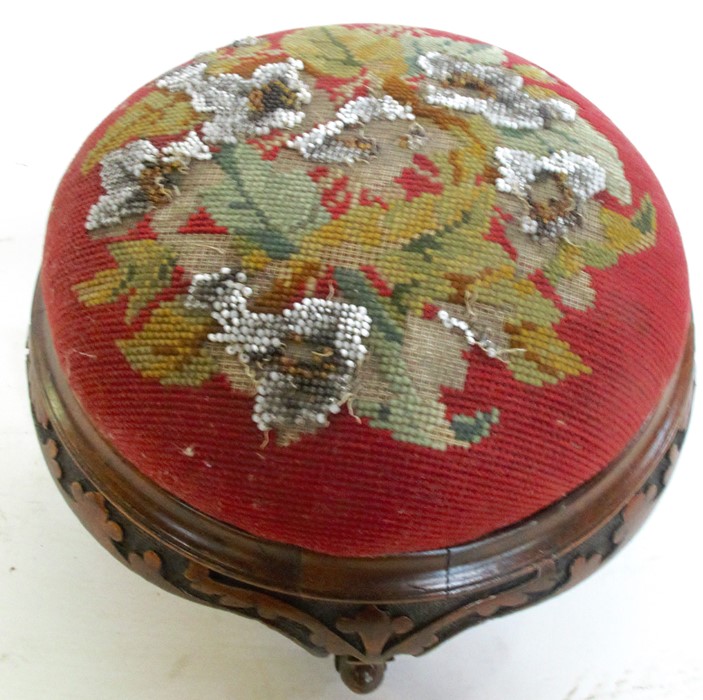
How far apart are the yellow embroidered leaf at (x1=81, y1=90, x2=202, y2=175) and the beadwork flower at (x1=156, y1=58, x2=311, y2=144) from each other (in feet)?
0.04

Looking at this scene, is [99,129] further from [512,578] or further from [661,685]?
[661,685]

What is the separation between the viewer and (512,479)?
667 mm

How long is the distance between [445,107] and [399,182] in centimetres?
11

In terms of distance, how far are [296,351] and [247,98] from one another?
0.91 ft

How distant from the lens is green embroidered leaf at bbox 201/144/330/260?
27.3 inches

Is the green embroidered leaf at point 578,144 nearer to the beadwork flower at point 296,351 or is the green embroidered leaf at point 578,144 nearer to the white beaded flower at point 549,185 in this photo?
the white beaded flower at point 549,185

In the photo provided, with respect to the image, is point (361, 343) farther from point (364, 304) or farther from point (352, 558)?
point (352, 558)

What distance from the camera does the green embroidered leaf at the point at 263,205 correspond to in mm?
692

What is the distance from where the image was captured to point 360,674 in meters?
0.94

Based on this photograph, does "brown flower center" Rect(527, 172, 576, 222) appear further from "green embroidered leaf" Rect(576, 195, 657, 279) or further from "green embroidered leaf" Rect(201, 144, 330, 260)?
"green embroidered leaf" Rect(201, 144, 330, 260)

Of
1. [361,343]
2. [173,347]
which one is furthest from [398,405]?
[173,347]

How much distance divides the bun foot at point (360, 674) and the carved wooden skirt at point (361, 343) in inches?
5.7

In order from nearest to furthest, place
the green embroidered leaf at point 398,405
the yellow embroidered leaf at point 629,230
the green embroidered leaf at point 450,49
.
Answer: the green embroidered leaf at point 398,405, the yellow embroidered leaf at point 629,230, the green embroidered leaf at point 450,49

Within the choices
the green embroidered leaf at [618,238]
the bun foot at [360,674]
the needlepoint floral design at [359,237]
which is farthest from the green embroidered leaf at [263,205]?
the bun foot at [360,674]
